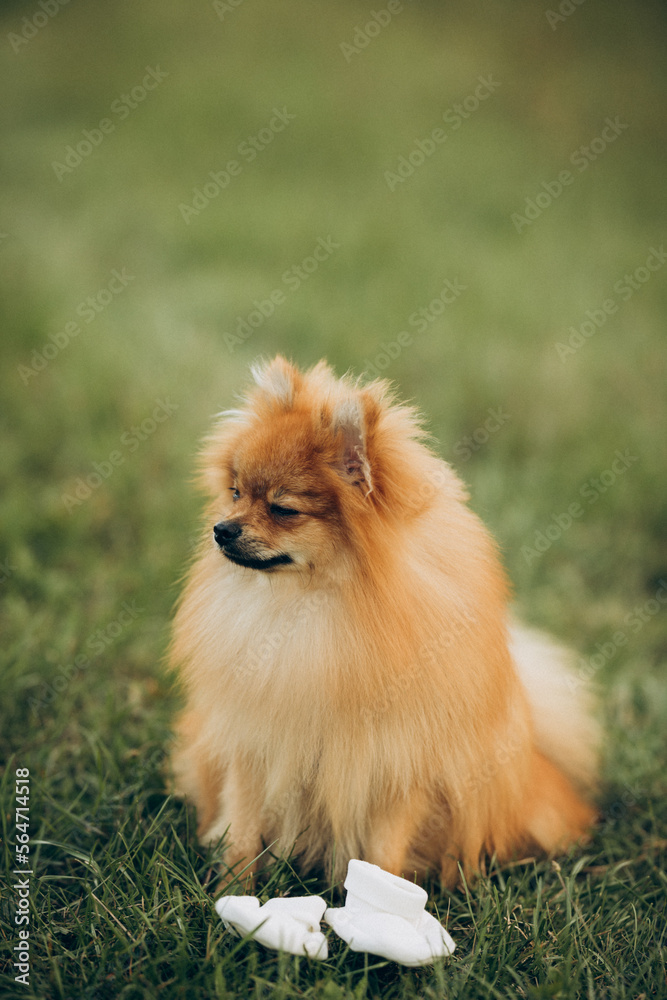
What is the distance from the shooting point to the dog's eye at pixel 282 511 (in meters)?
2.11

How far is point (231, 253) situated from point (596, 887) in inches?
268

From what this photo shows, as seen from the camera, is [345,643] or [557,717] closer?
[345,643]

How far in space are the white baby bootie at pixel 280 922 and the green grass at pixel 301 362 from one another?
0.06m

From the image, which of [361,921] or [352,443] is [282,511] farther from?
[361,921]

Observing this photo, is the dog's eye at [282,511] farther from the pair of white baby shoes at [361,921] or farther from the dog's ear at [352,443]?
the pair of white baby shoes at [361,921]

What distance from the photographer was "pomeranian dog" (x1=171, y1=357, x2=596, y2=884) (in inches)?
82.7

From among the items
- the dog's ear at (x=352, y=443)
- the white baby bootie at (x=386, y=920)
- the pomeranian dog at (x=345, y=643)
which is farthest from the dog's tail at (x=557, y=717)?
the dog's ear at (x=352, y=443)

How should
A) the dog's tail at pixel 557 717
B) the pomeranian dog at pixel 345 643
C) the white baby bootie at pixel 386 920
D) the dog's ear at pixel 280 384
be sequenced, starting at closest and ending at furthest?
the white baby bootie at pixel 386 920
the pomeranian dog at pixel 345 643
the dog's ear at pixel 280 384
the dog's tail at pixel 557 717

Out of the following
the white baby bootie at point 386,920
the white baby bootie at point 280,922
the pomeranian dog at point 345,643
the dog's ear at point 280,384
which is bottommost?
the white baby bootie at point 280,922

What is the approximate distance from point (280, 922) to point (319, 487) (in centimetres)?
121

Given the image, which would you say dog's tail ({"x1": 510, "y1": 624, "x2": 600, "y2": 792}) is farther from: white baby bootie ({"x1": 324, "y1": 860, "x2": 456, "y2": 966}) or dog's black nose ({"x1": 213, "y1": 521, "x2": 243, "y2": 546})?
dog's black nose ({"x1": 213, "y1": 521, "x2": 243, "y2": 546})

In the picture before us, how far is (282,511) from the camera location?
2.12m

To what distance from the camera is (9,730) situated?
3.04 meters

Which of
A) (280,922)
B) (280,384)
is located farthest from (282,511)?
(280,922)
